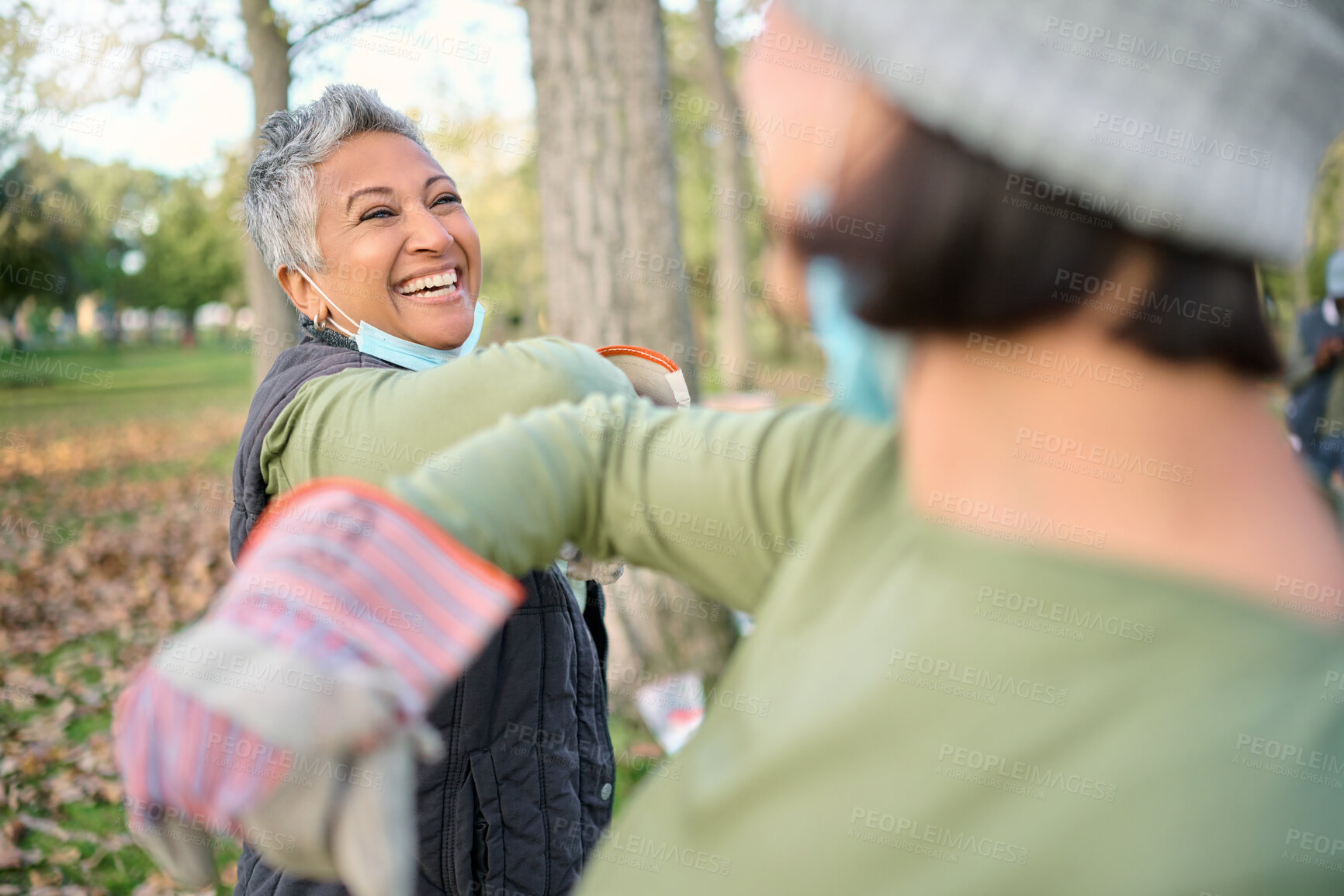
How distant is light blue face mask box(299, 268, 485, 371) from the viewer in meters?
1.82

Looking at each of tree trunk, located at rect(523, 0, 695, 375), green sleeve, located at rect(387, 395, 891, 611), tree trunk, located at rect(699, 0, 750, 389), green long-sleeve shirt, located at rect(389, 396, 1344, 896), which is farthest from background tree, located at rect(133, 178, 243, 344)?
green long-sleeve shirt, located at rect(389, 396, 1344, 896)

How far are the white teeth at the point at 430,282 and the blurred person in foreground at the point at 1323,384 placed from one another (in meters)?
6.36

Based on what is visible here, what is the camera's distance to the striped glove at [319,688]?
0.78 meters

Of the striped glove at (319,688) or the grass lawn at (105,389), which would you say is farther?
the grass lawn at (105,389)

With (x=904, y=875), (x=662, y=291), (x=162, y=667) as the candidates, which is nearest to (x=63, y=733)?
(x=662, y=291)

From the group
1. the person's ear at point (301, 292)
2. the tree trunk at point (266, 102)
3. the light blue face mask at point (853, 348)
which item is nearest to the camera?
the light blue face mask at point (853, 348)

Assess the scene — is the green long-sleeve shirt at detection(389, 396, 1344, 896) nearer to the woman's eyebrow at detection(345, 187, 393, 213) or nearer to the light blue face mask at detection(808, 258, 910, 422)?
the light blue face mask at detection(808, 258, 910, 422)

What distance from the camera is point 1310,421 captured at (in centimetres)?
657

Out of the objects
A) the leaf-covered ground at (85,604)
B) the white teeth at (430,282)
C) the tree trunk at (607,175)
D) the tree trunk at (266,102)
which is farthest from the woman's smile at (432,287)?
the tree trunk at (266,102)

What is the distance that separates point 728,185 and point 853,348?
17839mm

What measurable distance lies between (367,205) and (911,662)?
1.44 metres

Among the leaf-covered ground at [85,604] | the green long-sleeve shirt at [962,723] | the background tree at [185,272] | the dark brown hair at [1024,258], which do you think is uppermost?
the dark brown hair at [1024,258]

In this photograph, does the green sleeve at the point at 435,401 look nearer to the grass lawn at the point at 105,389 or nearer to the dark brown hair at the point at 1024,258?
the dark brown hair at the point at 1024,258

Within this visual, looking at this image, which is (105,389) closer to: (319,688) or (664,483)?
(664,483)
